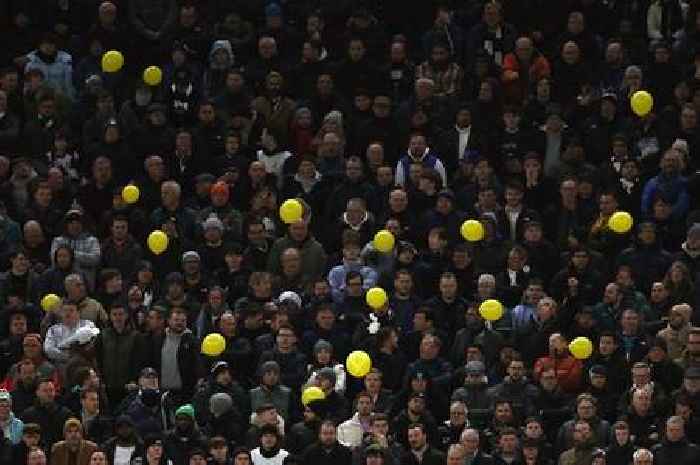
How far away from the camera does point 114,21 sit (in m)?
33.1

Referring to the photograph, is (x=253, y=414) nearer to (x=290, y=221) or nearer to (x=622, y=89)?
(x=290, y=221)

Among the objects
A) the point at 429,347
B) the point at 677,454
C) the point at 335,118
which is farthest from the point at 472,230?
the point at 677,454

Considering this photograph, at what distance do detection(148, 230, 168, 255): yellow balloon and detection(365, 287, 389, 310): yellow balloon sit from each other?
2529 millimetres

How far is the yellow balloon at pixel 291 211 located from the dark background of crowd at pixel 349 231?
12 centimetres

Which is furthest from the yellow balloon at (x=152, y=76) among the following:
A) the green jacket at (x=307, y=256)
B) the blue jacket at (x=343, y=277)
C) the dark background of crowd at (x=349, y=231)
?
the blue jacket at (x=343, y=277)

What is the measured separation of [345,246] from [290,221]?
0.84 meters

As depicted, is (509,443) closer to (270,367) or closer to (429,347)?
(429,347)

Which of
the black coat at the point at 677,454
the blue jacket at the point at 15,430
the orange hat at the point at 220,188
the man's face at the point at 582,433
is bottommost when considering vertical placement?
the orange hat at the point at 220,188

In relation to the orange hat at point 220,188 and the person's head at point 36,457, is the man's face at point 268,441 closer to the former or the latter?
the person's head at point 36,457

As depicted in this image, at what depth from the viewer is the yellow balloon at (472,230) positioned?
29.3 meters

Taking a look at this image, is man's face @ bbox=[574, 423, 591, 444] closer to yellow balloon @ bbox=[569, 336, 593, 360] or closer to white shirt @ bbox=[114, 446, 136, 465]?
yellow balloon @ bbox=[569, 336, 593, 360]

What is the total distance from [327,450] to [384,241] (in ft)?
11.0

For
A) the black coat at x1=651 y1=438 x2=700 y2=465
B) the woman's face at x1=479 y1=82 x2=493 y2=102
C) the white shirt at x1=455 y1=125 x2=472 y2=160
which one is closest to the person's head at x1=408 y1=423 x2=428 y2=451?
the black coat at x1=651 y1=438 x2=700 y2=465

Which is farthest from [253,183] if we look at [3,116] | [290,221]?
[3,116]
